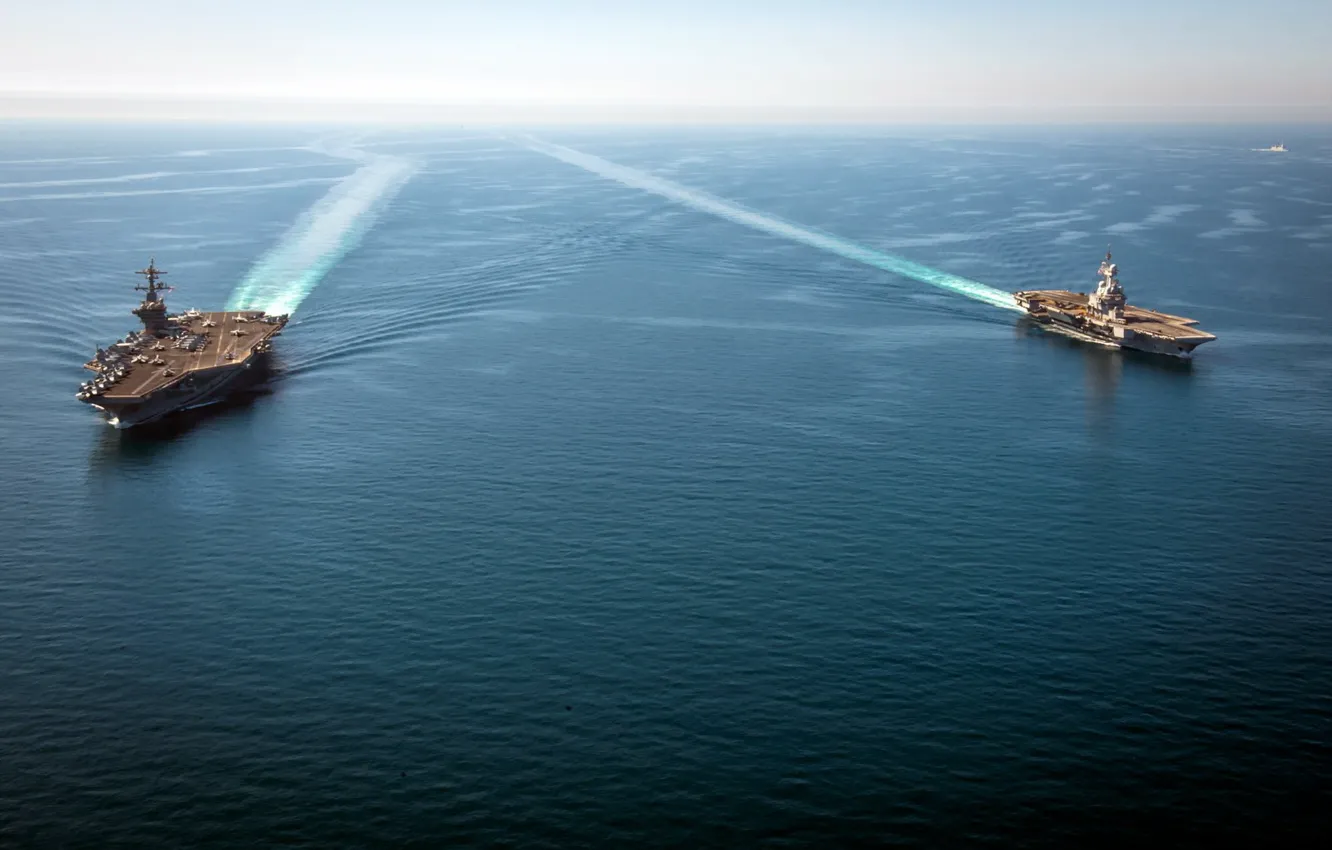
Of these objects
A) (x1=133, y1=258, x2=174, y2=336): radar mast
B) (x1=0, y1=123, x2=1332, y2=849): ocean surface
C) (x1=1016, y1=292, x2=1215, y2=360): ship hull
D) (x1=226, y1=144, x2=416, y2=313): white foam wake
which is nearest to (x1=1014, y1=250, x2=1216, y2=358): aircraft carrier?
(x1=1016, y1=292, x2=1215, y2=360): ship hull

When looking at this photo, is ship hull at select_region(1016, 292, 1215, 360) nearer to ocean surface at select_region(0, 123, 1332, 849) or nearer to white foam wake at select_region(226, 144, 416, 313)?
ocean surface at select_region(0, 123, 1332, 849)

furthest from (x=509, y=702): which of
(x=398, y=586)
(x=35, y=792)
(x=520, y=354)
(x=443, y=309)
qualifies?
(x=443, y=309)

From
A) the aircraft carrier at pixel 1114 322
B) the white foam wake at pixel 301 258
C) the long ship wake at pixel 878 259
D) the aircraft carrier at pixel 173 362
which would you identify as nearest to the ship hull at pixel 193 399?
the aircraft carrier at pixel 173 362

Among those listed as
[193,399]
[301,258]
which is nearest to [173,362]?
[193,399]

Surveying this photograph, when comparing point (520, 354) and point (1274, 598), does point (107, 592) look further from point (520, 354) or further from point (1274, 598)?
point (1274, 598)

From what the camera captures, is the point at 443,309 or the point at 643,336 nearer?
the point at 643,336

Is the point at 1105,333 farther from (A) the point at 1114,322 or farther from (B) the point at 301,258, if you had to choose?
(B) the point at 301,258

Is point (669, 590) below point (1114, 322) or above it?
below

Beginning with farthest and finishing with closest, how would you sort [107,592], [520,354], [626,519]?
[520,354] < [626,519] < [107,592]
